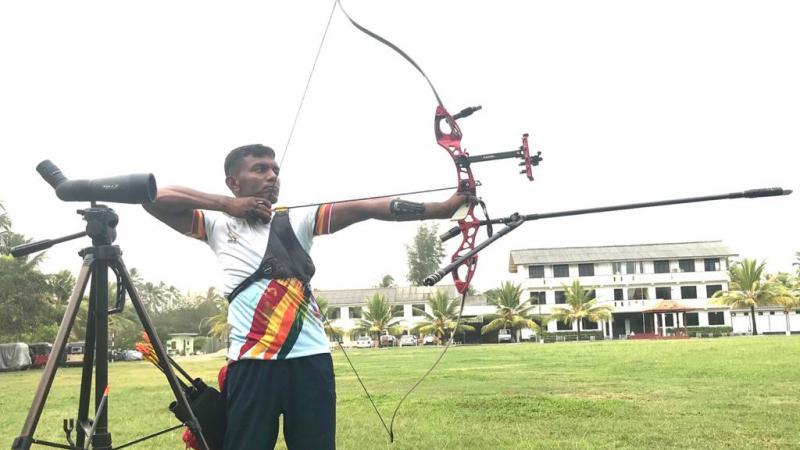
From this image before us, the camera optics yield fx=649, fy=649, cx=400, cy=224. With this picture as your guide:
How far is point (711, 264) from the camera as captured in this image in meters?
53.8

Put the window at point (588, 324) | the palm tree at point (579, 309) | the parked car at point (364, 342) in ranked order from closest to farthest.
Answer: the palm tree at point (579, 309) → the parked car at point (364, 342) → the window at point (588, 324)

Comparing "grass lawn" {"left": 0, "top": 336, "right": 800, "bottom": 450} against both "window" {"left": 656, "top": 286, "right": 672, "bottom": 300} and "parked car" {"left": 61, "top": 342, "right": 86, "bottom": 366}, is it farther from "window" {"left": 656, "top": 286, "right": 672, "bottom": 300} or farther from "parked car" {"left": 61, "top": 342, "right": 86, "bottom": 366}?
"window" {"left": 656, "top": 286, "right": 672, "bottom": 300}

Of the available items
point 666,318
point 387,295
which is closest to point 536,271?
point 666,318

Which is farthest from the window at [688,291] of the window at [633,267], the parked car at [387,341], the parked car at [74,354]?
the parked car at [74,354]

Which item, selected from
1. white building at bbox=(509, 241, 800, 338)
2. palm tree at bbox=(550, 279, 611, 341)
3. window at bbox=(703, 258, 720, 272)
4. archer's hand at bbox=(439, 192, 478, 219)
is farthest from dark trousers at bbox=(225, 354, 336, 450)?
window at bbox=(703, 258, 720, 272)

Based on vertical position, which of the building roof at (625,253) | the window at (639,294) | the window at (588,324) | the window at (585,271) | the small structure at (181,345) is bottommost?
the small structure at (181,345)

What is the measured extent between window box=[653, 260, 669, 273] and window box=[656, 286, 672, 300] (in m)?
1.43

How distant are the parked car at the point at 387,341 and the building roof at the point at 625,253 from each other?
12.4m

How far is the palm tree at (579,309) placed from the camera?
49.6 metres

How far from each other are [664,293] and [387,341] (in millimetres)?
23593

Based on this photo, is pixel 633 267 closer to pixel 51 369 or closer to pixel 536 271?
pixel 536 271

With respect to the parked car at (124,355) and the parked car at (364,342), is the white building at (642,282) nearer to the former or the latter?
the parked car at (364,342)

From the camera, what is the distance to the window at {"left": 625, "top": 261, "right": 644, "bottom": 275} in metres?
54.7

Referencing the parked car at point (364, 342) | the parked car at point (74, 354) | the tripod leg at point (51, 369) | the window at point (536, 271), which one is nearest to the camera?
the tripod leg at point (51, 369)
